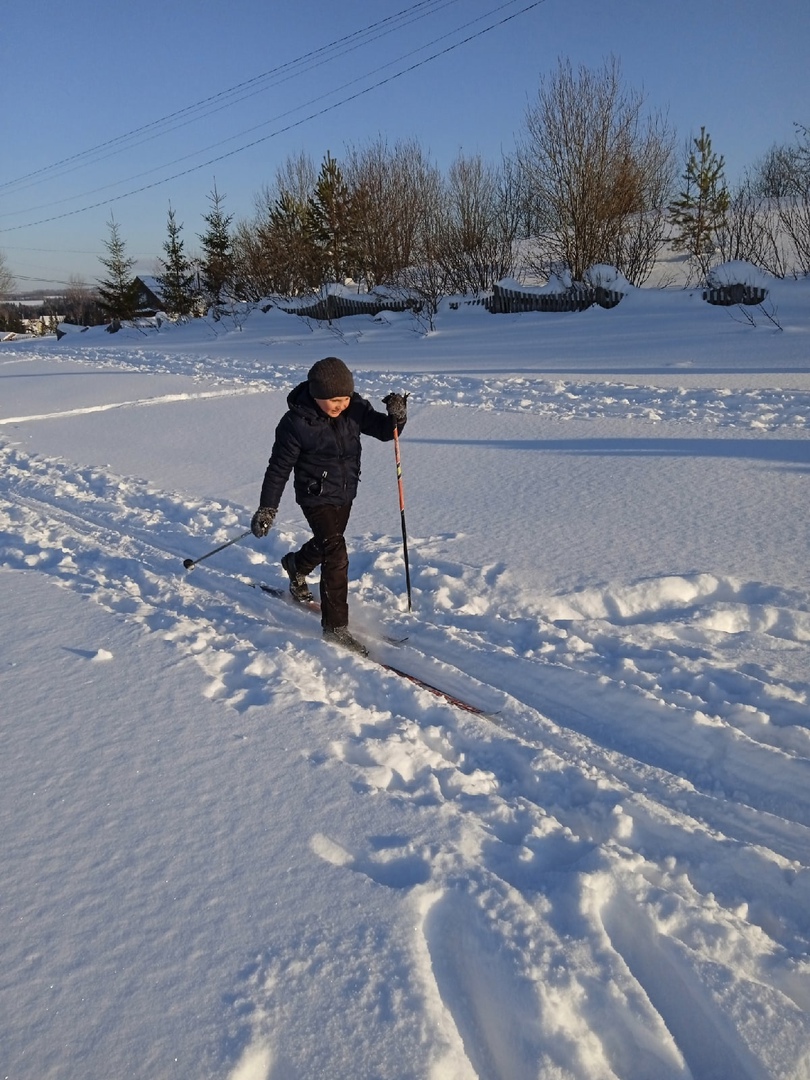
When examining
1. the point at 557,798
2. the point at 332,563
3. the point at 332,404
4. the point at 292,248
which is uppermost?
the point at 292,248

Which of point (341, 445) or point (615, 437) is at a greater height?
point (341, 445)

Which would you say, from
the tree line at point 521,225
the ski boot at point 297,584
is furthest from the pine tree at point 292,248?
the ski boot at point 297,584

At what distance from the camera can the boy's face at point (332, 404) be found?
3943 mm

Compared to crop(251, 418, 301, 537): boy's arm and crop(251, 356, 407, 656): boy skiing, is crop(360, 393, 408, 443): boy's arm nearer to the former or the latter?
crop(251, 356, 407, 656): boy skiing

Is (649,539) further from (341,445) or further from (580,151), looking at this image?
(580,151)

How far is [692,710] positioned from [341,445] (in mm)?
2172

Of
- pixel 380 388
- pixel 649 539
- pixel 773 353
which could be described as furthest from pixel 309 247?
pixel 649 539

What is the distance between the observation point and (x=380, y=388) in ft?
38.1

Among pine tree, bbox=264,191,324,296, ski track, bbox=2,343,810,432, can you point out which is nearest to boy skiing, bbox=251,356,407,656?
ski track, bbox=2,343,810,432

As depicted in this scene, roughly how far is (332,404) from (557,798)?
7.28 ft

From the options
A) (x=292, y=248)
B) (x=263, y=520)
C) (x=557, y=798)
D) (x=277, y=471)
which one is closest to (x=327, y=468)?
(x=277, y=471)

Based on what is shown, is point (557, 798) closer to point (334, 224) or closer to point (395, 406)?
point (395, 406)

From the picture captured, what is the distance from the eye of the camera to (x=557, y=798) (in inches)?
113

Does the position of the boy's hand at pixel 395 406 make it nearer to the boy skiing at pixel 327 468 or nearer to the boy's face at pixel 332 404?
the boy skiing at pixel 327 468
